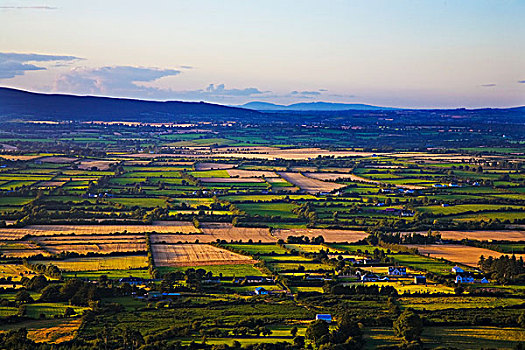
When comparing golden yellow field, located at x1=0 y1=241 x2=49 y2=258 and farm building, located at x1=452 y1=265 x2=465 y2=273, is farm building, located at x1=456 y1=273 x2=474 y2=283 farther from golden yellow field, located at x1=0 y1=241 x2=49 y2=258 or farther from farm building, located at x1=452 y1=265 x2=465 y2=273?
golden yellow field, located at x1=0 y1=241 x2=49 y2=258

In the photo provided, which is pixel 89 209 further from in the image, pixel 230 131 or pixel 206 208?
pixel 230 131

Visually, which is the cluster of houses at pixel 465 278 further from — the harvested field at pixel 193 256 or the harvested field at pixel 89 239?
the harvested field at pixel 89 239

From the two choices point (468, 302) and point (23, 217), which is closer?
point (468, 302)

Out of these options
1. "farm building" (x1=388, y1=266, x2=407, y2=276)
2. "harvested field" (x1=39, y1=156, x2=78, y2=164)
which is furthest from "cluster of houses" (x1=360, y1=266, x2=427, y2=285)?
"harvested field" (x1=39, y1=156, x2=78, y2=164)

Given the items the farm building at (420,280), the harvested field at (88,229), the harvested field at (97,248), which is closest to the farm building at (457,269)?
the farm building at (420,280)

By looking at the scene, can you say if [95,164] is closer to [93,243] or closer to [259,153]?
[259,153]

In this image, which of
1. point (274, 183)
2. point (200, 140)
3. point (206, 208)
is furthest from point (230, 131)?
point (206, 208)
